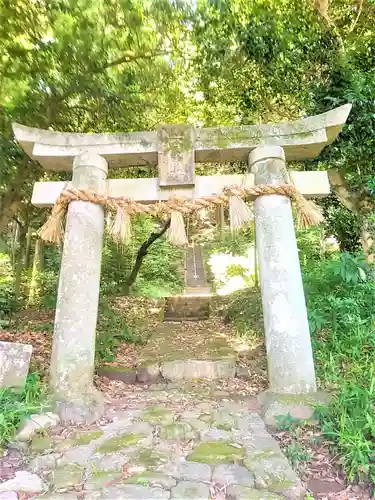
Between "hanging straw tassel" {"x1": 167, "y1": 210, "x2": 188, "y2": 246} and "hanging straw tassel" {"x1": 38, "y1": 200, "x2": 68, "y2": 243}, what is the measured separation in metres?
1.22

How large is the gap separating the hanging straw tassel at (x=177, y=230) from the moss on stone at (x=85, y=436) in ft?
6.62

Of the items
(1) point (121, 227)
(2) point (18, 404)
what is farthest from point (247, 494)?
(1) point (121, 227)

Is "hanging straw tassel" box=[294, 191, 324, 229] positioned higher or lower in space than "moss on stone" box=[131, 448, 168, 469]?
higher

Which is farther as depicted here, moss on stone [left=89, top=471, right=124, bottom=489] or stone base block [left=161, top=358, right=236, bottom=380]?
stone base block [left=161, top=358, right=236, bottom=380]

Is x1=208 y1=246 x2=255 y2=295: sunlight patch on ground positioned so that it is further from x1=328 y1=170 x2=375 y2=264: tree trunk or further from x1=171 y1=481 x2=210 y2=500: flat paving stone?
x1=171 y1=481 x2=210 y2=500: flat paving stone

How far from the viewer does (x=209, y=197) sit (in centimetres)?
429

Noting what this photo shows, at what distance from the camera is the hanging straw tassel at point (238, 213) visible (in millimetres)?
4168

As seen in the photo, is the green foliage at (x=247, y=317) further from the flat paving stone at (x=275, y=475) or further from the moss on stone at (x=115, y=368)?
→ the flat paving stone at (x=275, y=475)

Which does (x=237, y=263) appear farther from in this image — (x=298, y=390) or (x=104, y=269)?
(x=298, y=390)

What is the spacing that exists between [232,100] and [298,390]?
5.86 m

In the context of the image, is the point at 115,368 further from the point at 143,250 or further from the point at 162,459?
the point at 143,250

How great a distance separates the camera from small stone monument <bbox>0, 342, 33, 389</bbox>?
359cm

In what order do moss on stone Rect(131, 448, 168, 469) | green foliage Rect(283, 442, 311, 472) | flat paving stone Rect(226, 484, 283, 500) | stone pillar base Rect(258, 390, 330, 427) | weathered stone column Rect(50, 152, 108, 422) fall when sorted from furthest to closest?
weathered stone column Rect(50, 152, 108, 422)
stone pillar base Rect(258, 390, 330, 427)
green foliage Rect(283, 442, 311, 472)
moss on stone Rect(131, 448, 168, 469)
flat paving stone Rect(226, 484, 283, 500)

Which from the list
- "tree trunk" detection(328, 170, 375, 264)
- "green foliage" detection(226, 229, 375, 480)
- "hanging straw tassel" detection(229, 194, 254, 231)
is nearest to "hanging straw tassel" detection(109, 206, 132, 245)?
"hanging straw tassel" detection(229, 194, 254, 231)
